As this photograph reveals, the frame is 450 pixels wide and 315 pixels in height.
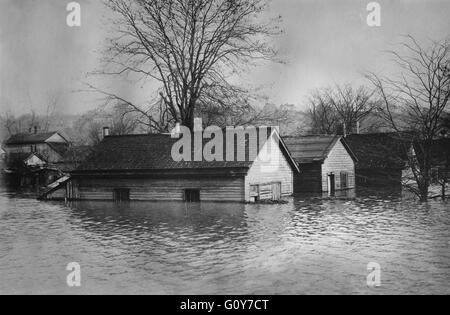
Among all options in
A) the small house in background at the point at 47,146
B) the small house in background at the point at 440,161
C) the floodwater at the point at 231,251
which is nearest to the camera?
the floodwater at the point at 231,251

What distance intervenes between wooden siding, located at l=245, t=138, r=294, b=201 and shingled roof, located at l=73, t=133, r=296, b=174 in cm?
82

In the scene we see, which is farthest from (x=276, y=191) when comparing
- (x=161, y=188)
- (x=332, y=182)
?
(x=332, y=182)

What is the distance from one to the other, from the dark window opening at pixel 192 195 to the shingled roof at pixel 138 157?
1.52 meters

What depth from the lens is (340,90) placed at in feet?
210

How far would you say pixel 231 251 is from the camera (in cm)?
1251

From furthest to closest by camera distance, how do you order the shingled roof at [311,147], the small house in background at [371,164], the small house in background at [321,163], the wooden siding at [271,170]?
the small house in background at [371,164], the shingled roof at [311,147], the small house in background at [321,163], the wooden siding at [271,170]

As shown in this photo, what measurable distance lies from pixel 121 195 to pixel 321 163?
14624mm

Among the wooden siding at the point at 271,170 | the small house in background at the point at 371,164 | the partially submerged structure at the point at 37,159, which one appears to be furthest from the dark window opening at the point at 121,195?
the small house in background at the point at 371,164

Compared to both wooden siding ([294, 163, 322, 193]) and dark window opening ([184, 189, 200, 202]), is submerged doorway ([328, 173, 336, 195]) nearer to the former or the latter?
wooden siding ([294, 163, 322, 193])

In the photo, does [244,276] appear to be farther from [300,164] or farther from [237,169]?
[300,164]

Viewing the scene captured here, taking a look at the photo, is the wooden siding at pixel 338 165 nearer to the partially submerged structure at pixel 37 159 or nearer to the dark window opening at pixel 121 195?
the dark window opening at pixel 121 195

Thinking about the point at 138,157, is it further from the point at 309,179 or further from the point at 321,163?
the point at 321,163

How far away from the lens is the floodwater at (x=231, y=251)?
9211 millimetres
